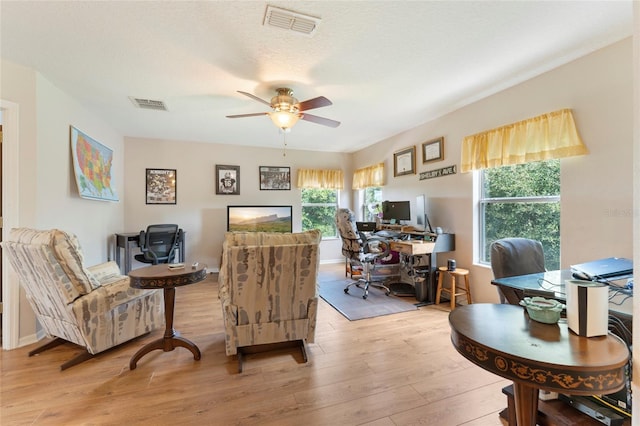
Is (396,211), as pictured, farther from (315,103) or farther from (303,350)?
(303,350)

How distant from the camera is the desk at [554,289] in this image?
3.90 feet

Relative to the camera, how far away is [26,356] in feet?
7.30

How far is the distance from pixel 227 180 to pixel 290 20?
13.1 feet

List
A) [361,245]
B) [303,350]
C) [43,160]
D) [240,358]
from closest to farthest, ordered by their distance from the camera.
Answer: [240,358] < [303,350] < [43,160] < [361,245]

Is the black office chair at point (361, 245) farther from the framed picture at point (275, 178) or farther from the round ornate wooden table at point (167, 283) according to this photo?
the framed picture at point (275, 178)

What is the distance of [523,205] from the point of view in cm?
296

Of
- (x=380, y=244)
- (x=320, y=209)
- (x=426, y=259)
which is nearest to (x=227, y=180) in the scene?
(x=320, y=209)

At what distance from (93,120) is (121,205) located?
5.14ft

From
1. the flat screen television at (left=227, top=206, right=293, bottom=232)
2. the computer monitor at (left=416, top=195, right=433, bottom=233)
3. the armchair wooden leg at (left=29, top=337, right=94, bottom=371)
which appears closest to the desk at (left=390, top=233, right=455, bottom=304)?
the computer monitor at (left=416, top=195, right=433, bottom=233)

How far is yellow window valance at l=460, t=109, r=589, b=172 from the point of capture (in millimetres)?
2430

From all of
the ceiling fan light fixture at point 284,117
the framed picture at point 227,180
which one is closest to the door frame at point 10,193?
the ceiling fan light fixture at point 284,117

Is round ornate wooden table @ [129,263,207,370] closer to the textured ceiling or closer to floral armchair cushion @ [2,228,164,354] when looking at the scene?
floral armchair cushion @ [2,228,164,354]

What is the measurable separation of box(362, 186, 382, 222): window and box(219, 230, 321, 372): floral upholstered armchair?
11.1ft

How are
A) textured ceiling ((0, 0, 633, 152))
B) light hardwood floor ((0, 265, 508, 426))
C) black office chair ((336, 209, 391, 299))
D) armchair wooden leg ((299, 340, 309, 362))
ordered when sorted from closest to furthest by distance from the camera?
light hardwood floor ((0, 265, 508, 426)) → textured ceiling ((0, 0, 633, 152)) → armchair wooden leg ((299, 340, 309, 362)) → black office chair ((336, 209, 391, 299))
